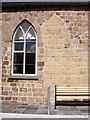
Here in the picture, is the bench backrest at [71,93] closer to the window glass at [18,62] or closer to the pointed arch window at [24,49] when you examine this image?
the pointed arch window at [24,49]

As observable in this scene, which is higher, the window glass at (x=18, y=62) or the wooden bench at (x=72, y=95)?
the window glass at (x=18, y=62)

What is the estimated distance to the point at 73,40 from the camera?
10.5 m

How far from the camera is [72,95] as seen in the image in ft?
31.0

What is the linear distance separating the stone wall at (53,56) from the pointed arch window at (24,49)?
0.30 m

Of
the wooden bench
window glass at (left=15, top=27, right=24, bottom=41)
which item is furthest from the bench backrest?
window glass at (left=15, top=27, right=24, bottom=41)

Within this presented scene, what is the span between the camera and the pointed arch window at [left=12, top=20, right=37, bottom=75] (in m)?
10.8

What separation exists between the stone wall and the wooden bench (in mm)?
780

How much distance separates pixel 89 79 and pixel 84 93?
1.09 metres

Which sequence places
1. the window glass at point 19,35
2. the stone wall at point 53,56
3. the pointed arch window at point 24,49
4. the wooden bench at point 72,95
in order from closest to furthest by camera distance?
1. the wooden bench at point 72,95
2. the stone wall at point 53,56
3. the pointed arch window at point 24,49
4. the window glass at point 19,35

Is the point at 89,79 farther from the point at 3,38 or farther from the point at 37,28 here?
the point at 3,38

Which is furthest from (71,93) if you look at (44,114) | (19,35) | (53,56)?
(19,35)

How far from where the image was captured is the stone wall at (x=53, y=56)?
1039 cm

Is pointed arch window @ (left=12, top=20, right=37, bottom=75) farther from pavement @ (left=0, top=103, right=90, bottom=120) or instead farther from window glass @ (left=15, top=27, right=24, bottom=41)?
pavement @ (left=0, top=103, right=90, bottom=120)

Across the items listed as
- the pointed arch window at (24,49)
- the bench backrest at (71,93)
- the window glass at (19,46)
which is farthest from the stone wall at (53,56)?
the bench backrest at (71,93)
